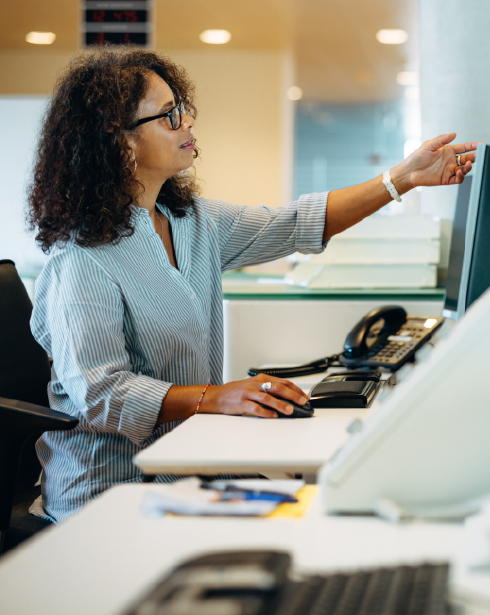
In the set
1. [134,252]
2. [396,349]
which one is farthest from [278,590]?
[396,349]

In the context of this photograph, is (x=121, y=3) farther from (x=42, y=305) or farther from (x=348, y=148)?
(x=42, y=305)

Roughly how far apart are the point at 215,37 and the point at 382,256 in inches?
74.6

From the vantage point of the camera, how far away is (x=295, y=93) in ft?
11.6

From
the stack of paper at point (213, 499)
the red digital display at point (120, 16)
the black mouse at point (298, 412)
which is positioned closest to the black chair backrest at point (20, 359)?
the black mouse at point (298, 412)

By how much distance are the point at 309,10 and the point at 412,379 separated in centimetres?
310

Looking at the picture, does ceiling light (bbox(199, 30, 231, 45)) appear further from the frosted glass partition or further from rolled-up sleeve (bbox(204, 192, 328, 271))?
rolled-up sleeve (bbox(204, 192, 328, 271))

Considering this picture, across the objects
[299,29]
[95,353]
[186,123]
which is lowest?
[95,353]

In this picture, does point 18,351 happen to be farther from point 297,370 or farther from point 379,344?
point 379,344

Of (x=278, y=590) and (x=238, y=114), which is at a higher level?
(x=238, y=114)

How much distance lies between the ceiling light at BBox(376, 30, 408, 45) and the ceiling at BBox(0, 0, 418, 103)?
0.02 metres

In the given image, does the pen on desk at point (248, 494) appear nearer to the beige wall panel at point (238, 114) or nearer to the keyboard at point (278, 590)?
the keyboard at point (278, 590)

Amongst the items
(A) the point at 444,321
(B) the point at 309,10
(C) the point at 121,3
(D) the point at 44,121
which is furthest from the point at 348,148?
(D) the point at 44,121

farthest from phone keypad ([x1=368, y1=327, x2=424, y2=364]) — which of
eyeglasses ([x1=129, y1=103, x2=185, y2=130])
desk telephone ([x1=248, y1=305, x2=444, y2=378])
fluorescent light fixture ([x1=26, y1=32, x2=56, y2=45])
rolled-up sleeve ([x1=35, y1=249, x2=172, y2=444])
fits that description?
fluorescent light fixture ([x1=26, y1=32, x2=56, y2=45])

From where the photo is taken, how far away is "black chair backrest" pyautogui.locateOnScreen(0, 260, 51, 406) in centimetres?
140
